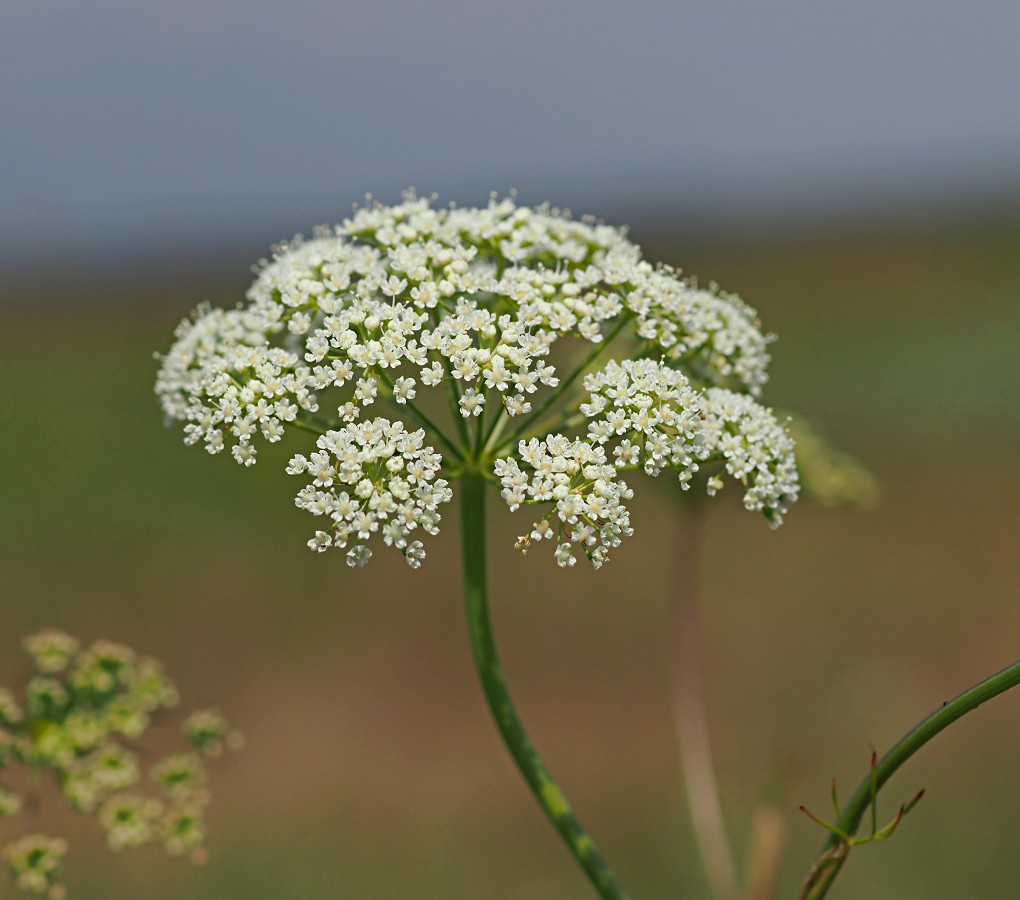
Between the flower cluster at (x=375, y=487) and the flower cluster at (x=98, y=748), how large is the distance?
3.76ft

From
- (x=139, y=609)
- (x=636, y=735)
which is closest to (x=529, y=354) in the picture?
(x=636, y=735)

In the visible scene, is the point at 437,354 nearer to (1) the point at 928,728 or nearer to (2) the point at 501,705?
(2) the point at 501,705

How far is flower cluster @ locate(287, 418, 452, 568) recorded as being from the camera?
2910 millimetres

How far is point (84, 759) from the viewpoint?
3523 mm

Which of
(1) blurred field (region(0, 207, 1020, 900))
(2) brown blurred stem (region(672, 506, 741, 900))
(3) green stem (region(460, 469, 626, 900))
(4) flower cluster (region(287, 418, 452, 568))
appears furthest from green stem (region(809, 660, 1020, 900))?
(4) flower cluster (region(287, 418, 452, 568))

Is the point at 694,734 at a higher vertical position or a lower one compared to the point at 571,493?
lower

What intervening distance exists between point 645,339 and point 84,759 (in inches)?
101

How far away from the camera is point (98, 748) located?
11.6 ft

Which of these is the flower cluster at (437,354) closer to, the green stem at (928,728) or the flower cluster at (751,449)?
the flower cluster at (751,449)

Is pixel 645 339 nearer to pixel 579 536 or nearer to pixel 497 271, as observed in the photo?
pixel 497 271

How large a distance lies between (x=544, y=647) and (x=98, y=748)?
1612cm

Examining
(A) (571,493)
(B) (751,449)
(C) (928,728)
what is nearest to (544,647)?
(B) (751,449)

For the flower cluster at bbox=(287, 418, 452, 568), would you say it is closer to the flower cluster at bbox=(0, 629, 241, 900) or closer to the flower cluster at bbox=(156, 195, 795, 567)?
the flower cluster at bbox=(156, 195, 795, 567)

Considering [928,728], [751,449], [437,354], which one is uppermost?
[437,354]
